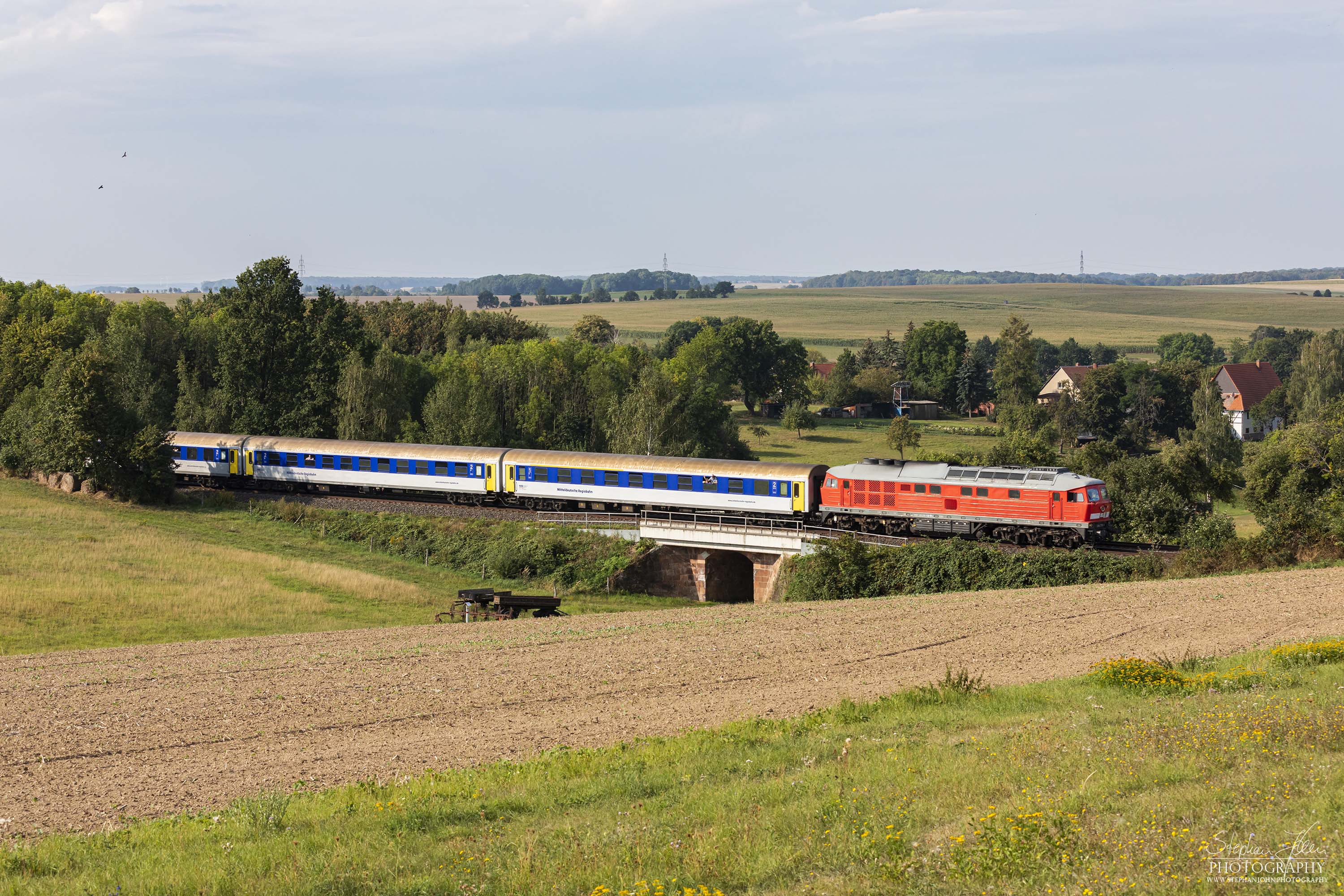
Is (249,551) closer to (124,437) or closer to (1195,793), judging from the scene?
(124,437)

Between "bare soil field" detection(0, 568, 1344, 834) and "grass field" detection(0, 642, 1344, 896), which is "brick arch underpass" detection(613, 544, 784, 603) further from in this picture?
"grass field" detection(0, 642, 1344, 896)

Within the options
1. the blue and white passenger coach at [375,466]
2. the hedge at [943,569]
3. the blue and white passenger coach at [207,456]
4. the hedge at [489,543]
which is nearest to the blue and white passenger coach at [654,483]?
the blue and white passenger coach at [375,466]

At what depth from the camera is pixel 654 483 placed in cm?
5269

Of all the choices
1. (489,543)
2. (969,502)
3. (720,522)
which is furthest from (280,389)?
(969,502)

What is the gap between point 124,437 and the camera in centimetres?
6166


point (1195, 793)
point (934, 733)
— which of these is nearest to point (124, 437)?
point (934, 733)

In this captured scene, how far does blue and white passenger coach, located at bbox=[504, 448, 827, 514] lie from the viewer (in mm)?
49688

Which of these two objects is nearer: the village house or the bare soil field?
the bare soil field

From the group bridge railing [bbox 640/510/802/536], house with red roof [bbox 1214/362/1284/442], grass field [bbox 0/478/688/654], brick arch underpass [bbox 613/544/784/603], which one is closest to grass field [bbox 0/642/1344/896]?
grass field [bbox 0/478/688/654]

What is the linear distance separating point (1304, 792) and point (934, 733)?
5904 mm

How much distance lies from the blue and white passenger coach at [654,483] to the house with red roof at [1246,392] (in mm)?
93868

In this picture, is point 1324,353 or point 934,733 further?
point 1324,353

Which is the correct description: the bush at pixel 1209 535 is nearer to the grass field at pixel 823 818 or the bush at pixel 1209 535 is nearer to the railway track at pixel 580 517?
the railway track at pixel 580 517

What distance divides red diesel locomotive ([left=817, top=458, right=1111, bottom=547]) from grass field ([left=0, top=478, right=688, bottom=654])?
901 cm
